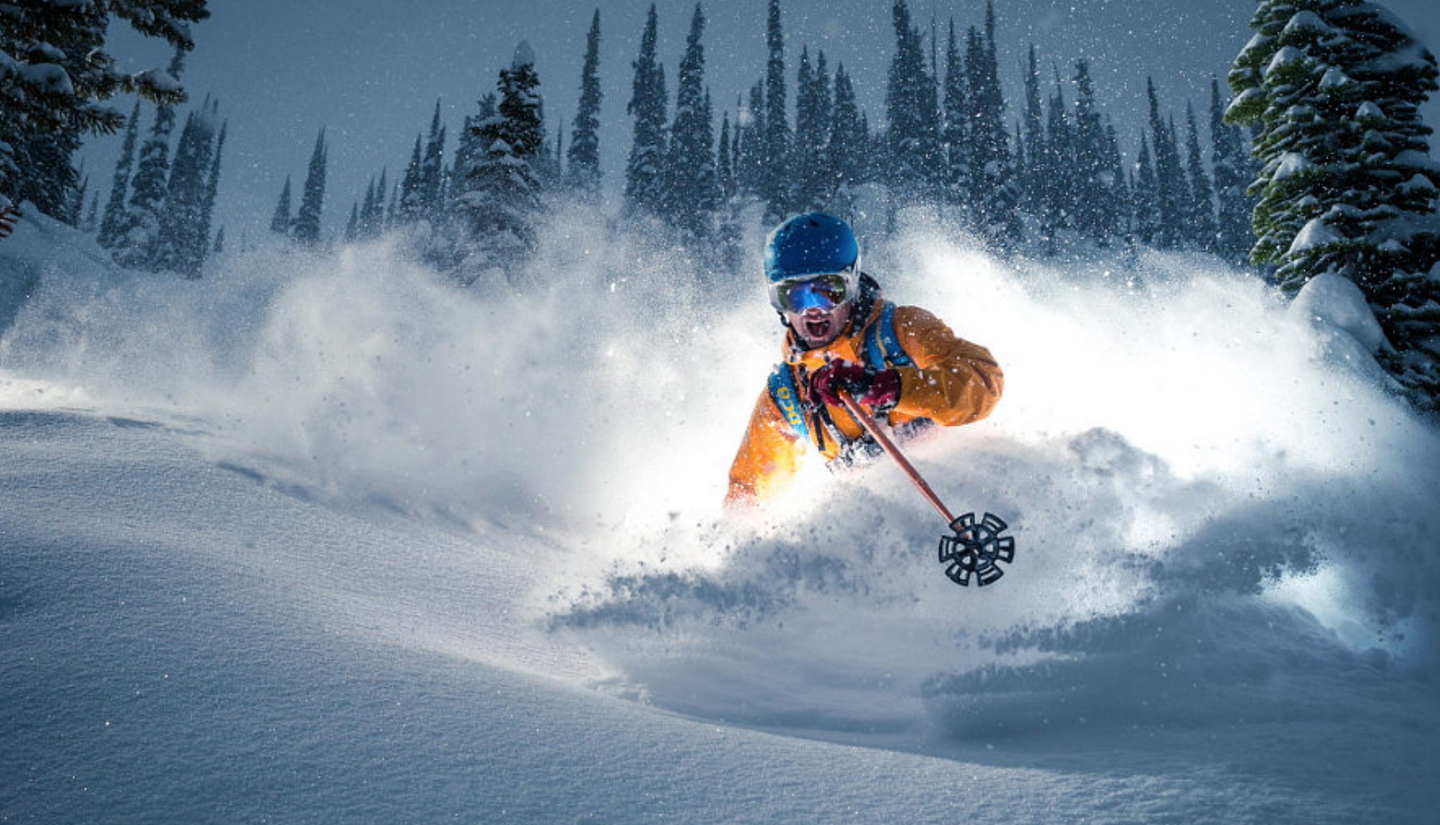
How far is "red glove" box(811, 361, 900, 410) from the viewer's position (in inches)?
165

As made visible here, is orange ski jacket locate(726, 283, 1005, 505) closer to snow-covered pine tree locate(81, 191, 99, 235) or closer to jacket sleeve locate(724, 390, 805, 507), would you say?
jacket sleeve locate(724, 390, 805, 507)

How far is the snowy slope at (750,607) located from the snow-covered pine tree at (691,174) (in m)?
42.6

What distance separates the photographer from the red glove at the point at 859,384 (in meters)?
4.20

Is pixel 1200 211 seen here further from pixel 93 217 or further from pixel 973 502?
pixel 93 217

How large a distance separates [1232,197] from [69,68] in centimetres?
7786

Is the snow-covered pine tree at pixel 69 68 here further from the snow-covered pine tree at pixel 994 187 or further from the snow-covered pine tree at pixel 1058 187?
the snow-covered pine tree at pixel 1058 187

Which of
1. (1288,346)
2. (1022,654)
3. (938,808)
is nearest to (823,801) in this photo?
(938,808)

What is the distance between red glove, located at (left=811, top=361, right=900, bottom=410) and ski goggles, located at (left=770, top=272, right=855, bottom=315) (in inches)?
28.0

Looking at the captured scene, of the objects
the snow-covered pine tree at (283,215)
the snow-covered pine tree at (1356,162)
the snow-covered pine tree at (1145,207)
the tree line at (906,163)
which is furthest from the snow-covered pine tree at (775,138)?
the snow-covered pine tree at (283,215)

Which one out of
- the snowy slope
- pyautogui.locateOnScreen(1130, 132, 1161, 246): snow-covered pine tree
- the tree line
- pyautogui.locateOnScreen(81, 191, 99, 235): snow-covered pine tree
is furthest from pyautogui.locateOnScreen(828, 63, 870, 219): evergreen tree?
pyautogui.locateOnScreen(81, 191, 99, 235): snow-covered pine tree

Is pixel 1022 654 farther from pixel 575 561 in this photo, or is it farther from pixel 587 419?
pixel 587 419

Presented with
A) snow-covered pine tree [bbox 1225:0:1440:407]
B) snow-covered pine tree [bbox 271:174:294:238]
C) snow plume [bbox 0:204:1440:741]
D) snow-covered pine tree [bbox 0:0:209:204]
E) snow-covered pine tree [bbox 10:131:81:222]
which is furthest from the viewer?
snow-covered pine tree [bbox 271:174:294:238]

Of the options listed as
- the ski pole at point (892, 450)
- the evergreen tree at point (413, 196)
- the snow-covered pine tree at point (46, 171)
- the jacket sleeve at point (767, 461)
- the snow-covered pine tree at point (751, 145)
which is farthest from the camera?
the snow-covered pine tree at point (751, 145)

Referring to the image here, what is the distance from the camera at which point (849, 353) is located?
195 inches
